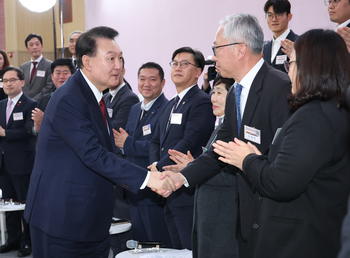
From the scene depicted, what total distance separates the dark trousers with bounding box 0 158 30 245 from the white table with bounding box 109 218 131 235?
1.31 m

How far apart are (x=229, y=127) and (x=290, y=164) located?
2.43 ft

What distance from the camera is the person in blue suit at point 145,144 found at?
3.30 metres

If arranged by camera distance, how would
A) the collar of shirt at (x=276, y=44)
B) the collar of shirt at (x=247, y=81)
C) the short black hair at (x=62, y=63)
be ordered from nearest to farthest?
the collar of shirt at (x=247, y=81) < the collar of shirt at (x=276, y=44) < the short black hair at (x=62, y=63)

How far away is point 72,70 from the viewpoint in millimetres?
4270

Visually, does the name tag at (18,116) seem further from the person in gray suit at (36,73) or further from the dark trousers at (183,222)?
the dark trousers at (183,222)

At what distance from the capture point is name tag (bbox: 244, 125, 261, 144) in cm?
180

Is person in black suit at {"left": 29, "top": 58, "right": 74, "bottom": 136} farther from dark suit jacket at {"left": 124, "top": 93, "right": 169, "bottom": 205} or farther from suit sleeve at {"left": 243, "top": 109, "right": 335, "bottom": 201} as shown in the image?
suit sleeve at {"left": 243, "top": 109, "right": 335, "bottom": 201}

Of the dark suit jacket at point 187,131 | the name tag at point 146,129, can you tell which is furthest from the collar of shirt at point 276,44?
the name tag at point 146,129

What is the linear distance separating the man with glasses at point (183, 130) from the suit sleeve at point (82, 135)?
101 cm

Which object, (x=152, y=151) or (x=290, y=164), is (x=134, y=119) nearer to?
(x=152, y=151)

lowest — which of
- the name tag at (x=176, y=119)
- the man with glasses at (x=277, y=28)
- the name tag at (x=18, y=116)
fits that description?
the name tag at (x=18, y=116)

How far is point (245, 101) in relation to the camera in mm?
1948

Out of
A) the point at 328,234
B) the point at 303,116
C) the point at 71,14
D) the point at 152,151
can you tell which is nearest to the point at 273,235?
the point at 328,234

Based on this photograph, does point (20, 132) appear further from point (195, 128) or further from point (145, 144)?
point (195, 128)
